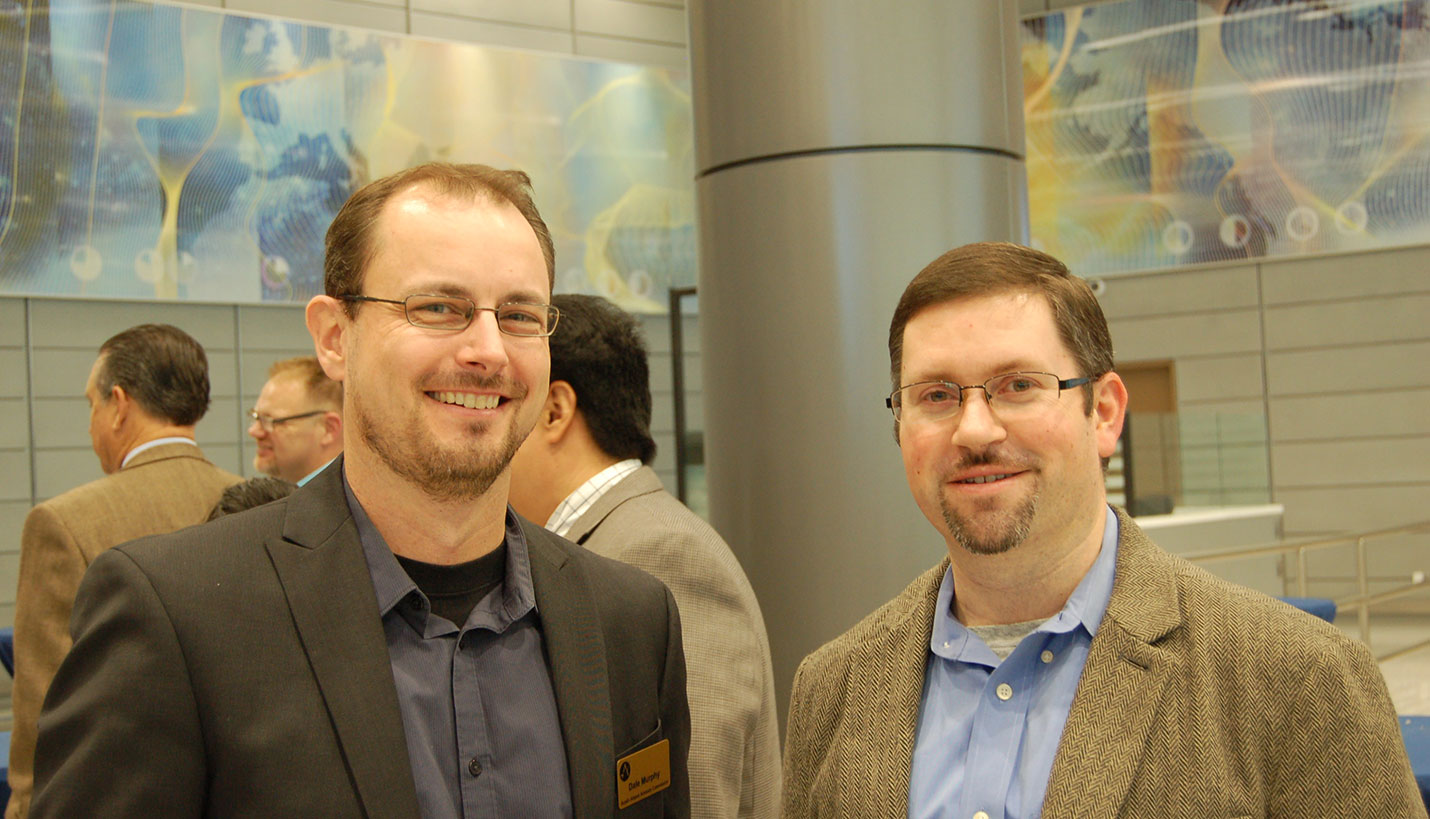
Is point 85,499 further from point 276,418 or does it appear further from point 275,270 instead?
point 275,270

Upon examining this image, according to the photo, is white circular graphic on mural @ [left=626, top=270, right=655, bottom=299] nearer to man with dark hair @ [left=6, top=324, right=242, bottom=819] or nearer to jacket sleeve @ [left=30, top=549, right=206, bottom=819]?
man with dark hair @ [left=6, top=324, right=242, bottom=819]

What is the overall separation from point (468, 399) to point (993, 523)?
756mm

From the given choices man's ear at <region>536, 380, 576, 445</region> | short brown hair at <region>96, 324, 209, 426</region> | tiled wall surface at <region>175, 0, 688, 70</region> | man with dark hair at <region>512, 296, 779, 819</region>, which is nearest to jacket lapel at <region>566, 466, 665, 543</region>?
man with dark hair at <region>512, 296, 779, 819</region>

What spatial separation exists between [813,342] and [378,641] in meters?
2.09

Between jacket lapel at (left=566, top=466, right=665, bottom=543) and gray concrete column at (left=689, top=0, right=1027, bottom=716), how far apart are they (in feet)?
3.14

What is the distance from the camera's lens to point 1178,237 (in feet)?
43.3

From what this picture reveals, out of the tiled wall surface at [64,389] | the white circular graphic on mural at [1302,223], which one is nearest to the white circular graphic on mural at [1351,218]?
the white circular graphic on mural at [1302,223]

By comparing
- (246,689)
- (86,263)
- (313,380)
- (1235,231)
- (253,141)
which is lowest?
(246,689)

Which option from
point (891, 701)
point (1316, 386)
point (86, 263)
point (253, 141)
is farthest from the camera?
point (1316, 386)

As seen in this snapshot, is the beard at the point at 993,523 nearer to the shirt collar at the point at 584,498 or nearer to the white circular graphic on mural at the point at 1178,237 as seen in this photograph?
the shirt collar at the point at 584,498

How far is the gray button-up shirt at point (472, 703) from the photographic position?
5.11 feet

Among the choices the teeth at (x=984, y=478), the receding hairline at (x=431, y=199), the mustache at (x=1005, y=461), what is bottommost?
the teeth at (x=984, y=478)

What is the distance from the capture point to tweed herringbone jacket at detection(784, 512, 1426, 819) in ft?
4.90

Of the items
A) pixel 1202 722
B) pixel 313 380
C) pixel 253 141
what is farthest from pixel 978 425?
pixel 253 141
